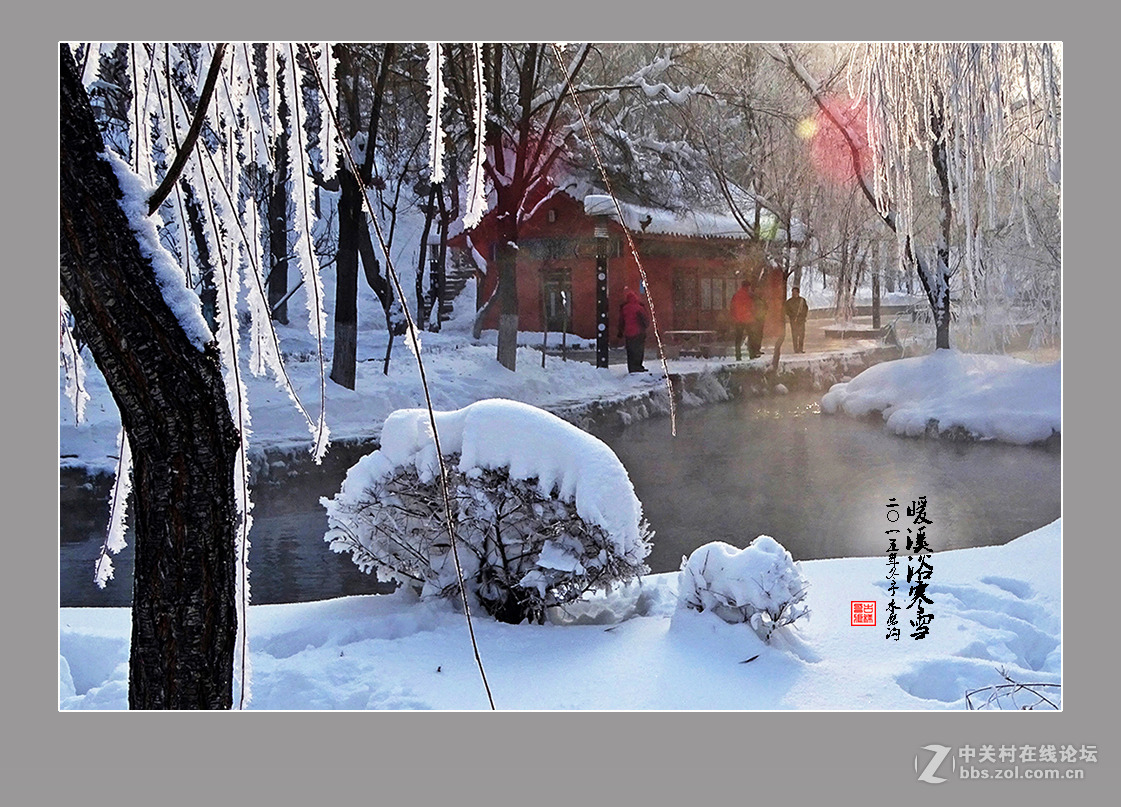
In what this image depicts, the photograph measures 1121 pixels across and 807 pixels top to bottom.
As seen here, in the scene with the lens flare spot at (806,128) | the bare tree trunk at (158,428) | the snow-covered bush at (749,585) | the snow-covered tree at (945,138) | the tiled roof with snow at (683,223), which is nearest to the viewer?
the bare tree trunk at (158,428)

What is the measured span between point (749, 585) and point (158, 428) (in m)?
1.73

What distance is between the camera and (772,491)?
8.87 feet

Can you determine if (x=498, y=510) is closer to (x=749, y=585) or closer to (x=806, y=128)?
(x=749, y=585)

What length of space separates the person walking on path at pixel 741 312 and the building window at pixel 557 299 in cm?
50

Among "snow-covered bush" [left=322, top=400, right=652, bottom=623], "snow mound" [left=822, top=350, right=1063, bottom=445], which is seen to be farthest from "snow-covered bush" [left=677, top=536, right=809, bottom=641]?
"snow mound" [left=822, top=350, right=1063, bottom=445]

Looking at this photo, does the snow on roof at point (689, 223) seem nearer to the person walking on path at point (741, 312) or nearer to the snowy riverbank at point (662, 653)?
the person walking on path at point (741, 312)

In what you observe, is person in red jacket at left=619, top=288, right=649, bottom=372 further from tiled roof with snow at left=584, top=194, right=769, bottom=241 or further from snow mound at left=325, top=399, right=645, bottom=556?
snow mound at left=325, top=399, right=645, bottom=556

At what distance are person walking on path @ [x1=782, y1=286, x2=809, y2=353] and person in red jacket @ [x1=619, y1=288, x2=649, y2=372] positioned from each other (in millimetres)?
423

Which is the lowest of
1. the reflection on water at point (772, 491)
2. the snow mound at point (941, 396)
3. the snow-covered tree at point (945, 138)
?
the reflection on water at point (772, 491)

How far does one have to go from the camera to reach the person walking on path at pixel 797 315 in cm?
272

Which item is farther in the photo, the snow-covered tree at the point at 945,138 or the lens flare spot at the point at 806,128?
the lens flare spot at the point at 806,128

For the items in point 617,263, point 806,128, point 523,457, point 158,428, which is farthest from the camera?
point 617,263

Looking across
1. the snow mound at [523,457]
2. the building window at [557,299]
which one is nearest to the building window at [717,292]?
the building window at [557,299]

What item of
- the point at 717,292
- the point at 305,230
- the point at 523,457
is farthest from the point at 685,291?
the point at 305,230
